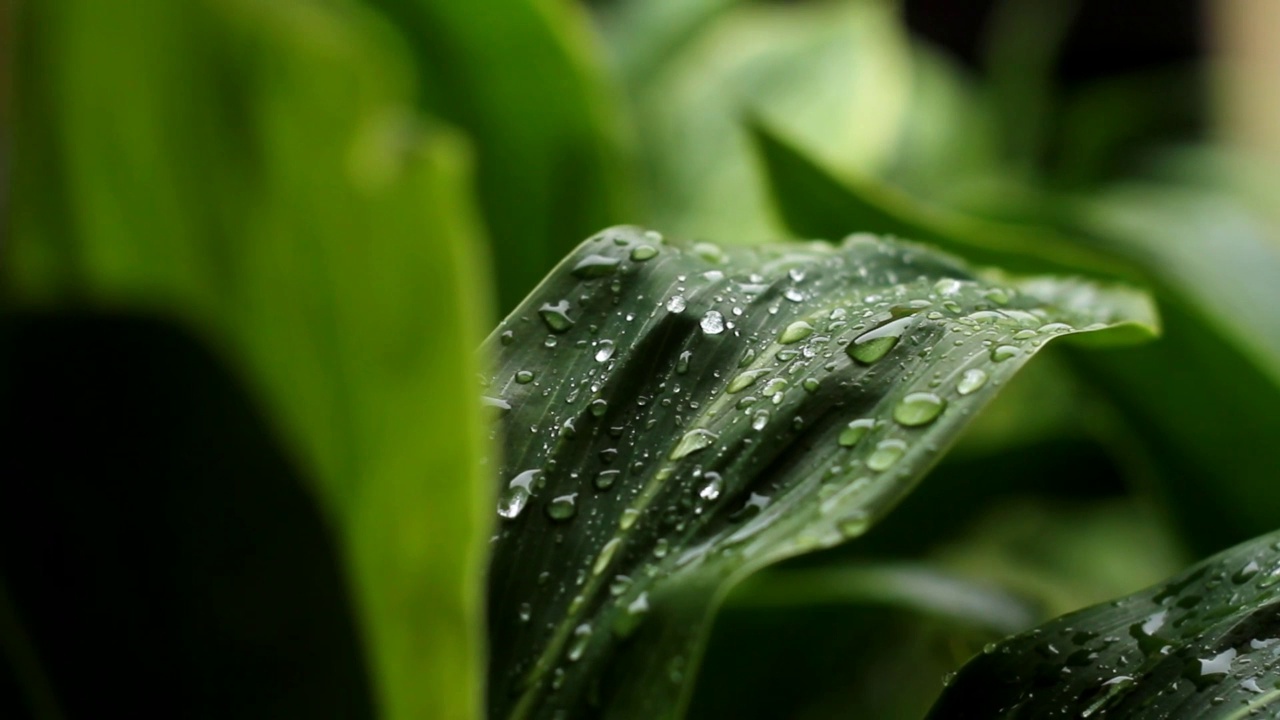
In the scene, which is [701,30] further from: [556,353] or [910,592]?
[556,353]

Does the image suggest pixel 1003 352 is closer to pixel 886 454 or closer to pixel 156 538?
pixel 886 454

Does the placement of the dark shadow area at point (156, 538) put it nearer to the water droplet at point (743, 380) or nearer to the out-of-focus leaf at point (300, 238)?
the out-of-focus leaf at point (300, 238)

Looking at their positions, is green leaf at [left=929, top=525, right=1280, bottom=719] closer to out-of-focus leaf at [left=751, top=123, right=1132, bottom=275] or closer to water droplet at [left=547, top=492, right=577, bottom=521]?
water droplet at [left=547, top=492, right=577, bottom=521]

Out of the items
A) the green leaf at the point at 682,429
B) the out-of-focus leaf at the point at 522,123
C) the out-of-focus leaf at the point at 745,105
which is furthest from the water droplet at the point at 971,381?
the out-of-focus leaf at the point at 745,105

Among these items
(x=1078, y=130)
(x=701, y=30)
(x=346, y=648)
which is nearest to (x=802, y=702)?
(x=346, y=648)

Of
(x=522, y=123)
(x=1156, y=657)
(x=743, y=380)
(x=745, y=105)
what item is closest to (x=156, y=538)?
(x=743, y=380)

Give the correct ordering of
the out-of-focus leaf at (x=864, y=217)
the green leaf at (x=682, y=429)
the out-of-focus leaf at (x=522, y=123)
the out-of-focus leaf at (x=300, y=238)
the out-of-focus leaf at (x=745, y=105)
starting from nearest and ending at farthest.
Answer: the out-of-focus leaf at (x=300, y=238)
the green leaf at (x=682, y=429)
the out-of-focus leaf at (x=864, y=217)
the out-of-focus leaf at (x=522, y=123)
the out-of-focus leaf at (x=745, y=105)

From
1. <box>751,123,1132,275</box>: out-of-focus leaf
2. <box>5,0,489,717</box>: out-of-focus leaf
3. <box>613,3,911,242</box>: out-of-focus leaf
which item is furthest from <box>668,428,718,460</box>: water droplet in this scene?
<box>613,3,911,242</box>: out-of-focus leaf
